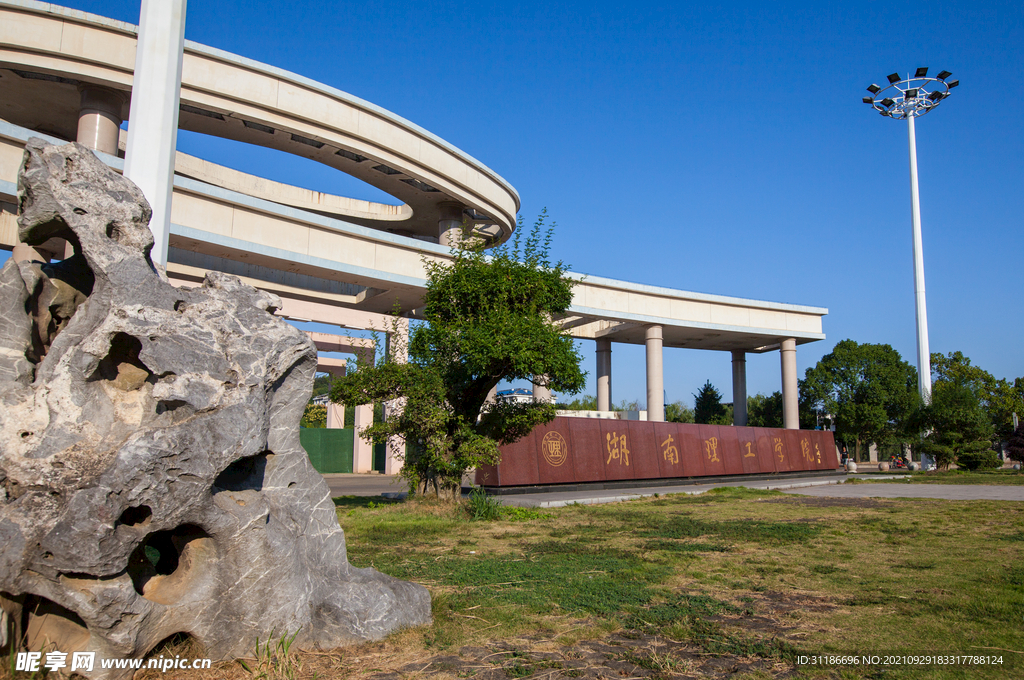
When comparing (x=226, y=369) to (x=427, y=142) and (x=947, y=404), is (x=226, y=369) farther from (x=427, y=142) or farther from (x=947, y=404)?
(x=947, y=404)

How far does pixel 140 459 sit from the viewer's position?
372cm

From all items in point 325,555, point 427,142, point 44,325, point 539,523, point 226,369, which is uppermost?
point 427,142

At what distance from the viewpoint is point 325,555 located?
5.09 meters

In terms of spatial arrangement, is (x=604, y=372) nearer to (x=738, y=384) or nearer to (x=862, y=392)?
(x=738, y=384)

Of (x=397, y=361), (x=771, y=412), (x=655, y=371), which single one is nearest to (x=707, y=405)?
(x=771, y=412)

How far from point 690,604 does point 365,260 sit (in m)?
15.9

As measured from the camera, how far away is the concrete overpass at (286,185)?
16.8 metres

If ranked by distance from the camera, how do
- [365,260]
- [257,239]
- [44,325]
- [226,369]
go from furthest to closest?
[365,260] < [257,239] < [44,325] < [226,369]

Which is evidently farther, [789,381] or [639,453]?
[789,381]

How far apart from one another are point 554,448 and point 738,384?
20412mm

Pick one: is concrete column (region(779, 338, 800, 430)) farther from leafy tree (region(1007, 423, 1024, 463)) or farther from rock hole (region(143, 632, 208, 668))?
rock hole (region(143, 632, 208, 668))

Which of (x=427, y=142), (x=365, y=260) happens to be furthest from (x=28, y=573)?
(x=427, y=142)

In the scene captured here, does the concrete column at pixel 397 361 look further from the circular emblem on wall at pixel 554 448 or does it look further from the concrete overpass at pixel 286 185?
the circular emblem on wall at pixel 554 448

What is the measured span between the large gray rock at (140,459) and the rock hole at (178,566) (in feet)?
0.04
